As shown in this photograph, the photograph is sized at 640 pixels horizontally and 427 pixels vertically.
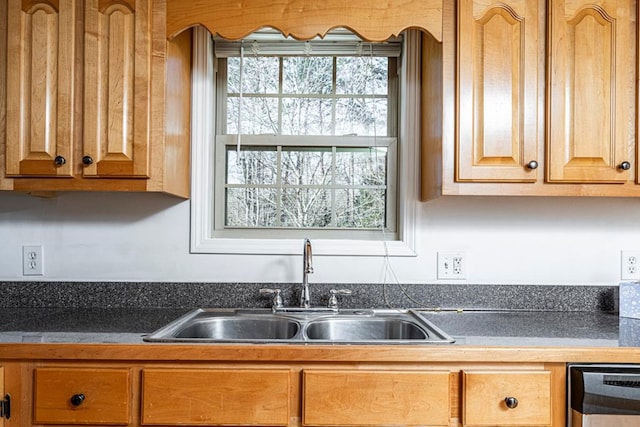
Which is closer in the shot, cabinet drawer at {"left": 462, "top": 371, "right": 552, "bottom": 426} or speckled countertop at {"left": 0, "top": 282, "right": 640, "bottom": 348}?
cabinet drawer at {"left": 462, "top": 371, "right": 552, "bottom": 426}

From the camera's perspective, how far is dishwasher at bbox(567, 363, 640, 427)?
117cm

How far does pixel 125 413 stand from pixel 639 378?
1.37 metres

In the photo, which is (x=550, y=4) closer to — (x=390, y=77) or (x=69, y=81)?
(x=390, y=77)

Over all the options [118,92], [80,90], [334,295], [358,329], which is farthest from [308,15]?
[358,329]

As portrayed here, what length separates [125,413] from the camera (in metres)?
1.19

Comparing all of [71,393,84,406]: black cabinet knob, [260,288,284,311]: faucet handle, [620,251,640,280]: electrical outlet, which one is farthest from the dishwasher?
[71,393,84,406]: black cabinet knob

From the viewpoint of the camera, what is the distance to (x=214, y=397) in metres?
1.19

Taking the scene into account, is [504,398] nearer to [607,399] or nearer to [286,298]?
[607,399]

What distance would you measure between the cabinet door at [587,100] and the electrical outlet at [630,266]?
0.48 meters

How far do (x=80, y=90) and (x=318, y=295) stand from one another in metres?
1.12

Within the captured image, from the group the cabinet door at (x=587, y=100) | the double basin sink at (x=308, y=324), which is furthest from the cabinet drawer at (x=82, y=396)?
the cabinet door at (x=587, y=100)

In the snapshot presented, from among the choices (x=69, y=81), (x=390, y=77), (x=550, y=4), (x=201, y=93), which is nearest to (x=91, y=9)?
(x=69, y=81)

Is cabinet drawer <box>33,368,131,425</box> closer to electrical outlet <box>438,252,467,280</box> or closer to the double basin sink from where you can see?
the double basin sink

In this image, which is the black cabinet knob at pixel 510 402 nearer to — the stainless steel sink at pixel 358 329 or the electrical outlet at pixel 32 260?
the stainless steel sink at pixel 358 329
